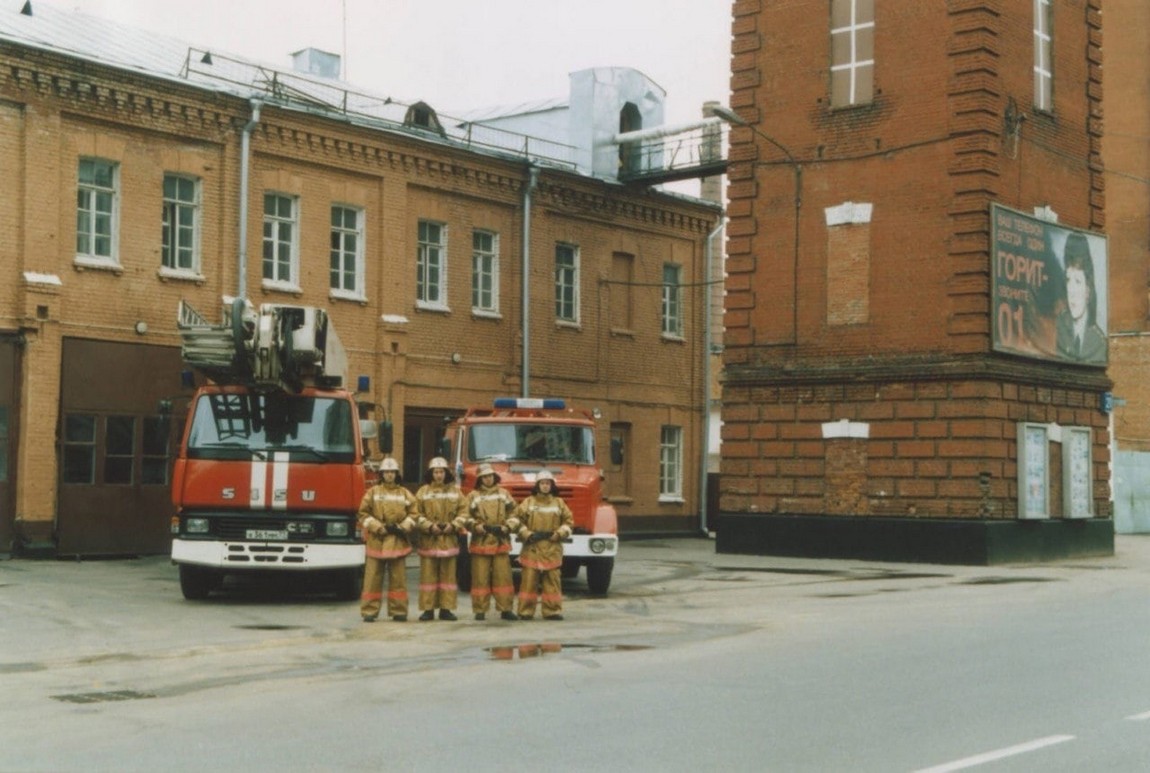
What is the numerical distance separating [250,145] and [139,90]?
253 centimetres

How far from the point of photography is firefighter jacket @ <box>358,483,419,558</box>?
1766cm

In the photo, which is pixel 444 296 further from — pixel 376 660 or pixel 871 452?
pixel 376 660

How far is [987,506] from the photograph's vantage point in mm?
29391

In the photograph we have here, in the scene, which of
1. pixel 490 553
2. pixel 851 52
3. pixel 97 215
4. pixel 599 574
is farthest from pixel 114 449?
pixel 851 52

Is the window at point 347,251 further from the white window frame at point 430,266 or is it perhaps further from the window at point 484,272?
the window at point 484,272

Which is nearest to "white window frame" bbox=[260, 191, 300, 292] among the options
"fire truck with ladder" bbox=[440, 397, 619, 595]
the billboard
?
"fire truck with ladder" bbox=[440, 397, 619, 595]

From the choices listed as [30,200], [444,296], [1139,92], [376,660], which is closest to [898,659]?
[376,660]

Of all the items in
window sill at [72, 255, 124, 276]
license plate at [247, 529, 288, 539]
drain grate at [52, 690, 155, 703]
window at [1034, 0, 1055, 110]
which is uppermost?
window at [1034, 0, 1055, 110]

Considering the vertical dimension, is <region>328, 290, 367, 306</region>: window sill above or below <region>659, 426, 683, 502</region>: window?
above

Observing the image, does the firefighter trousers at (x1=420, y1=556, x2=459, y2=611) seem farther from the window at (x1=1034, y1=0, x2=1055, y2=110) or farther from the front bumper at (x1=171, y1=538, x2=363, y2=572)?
the window at (x1=1034, y1=0, x2=1055, y2=110)

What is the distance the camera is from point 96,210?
91.5ft

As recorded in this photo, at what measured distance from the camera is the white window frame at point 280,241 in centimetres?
3072

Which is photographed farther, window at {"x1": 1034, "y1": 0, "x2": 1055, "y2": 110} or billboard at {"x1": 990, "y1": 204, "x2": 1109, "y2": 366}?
→ window at {"x1": 1034, "y1": 0, "x2": 1055, "y2": 110}

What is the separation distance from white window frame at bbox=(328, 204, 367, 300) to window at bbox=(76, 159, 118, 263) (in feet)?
16.1
